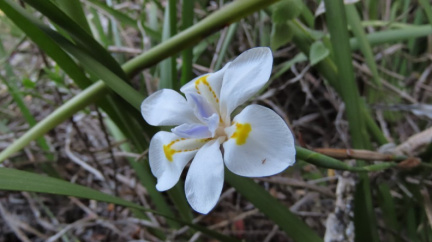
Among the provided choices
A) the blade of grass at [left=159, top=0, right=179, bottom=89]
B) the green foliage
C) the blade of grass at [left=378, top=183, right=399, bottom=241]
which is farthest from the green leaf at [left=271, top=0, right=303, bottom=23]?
the blade of grass at [left=378, top=183, right=399, bottom=241]

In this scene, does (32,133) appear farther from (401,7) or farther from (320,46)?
(401,7)

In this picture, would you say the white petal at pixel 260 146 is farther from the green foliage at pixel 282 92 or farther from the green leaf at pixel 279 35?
the green leaf at pixel 279 35

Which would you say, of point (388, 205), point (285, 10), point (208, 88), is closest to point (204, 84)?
point (208, 88)

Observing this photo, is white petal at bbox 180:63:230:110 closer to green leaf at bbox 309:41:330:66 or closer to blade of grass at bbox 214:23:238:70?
green leaf at bbox 309:41:330:66

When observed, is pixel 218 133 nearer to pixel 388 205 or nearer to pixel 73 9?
pixel 73 9

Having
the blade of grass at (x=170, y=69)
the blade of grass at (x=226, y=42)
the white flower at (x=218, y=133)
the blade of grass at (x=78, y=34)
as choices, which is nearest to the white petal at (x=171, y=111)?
the white flower at (x=218, y=133)

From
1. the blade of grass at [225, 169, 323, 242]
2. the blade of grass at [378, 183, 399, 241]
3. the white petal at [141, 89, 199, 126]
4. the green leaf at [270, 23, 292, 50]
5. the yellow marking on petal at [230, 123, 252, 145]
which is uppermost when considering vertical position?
the white petal at [141, 89, 199, 126]

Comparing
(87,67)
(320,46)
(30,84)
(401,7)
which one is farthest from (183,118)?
(401,7)
